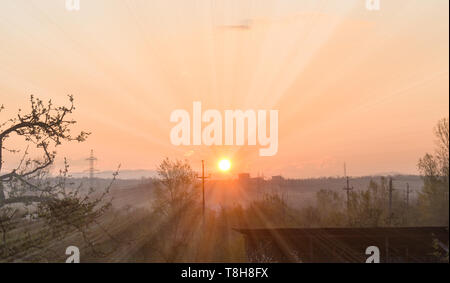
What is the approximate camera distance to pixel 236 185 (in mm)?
182875

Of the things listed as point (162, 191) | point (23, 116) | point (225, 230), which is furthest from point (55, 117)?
point (225, 230)

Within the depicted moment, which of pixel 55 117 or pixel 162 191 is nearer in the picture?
pixel 55 117

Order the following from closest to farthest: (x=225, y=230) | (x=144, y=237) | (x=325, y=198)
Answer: (x=144, y=237), (x=225, y=230), (x=325, y=198)

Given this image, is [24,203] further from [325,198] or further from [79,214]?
[325,198]

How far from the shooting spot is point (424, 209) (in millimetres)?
47312
